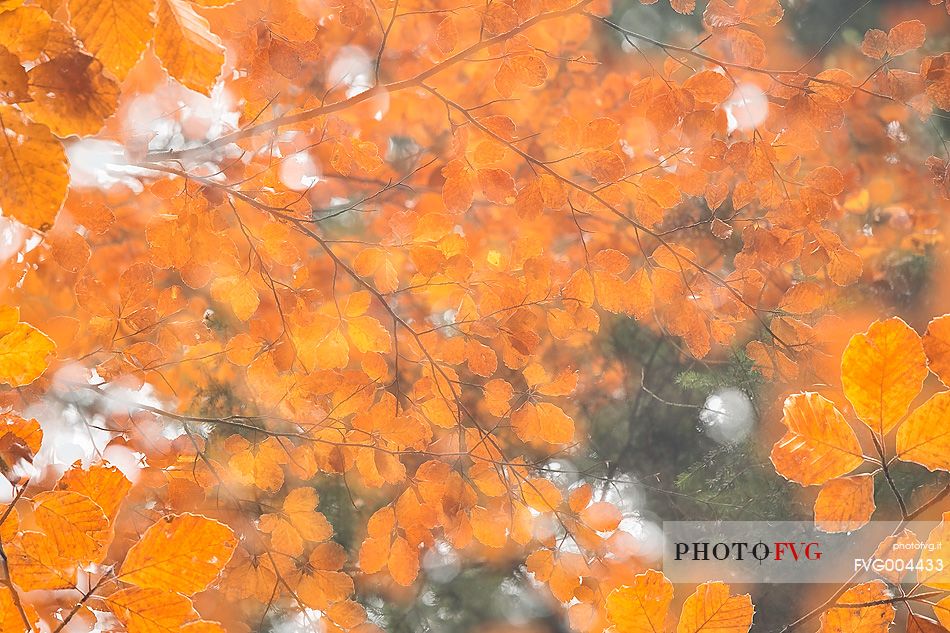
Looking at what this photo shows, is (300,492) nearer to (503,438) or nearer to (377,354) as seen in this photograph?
(377,354)

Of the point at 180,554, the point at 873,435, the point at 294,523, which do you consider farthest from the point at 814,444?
the point at 294,523

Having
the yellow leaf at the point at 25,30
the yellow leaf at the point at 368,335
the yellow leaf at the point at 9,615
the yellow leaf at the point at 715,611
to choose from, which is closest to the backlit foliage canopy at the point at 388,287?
the yellow leaf at the point at 368,335

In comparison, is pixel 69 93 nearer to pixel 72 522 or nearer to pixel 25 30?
pixel 25 30

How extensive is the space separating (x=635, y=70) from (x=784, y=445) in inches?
33.7

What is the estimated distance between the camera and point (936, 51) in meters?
1.03

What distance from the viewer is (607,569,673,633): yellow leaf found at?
42 cm

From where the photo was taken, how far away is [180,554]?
0.32 meters

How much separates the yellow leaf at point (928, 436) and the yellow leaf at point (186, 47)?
37 centimetres

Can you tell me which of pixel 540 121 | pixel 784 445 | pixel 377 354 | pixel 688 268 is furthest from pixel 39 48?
pixel 540 121

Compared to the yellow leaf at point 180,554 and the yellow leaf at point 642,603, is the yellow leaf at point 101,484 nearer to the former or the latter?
the yellow leaf at point 180,554

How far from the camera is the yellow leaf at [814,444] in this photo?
0.38 meters

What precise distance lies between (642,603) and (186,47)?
0.38 m

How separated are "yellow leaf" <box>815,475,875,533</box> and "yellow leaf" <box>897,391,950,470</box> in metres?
0.06

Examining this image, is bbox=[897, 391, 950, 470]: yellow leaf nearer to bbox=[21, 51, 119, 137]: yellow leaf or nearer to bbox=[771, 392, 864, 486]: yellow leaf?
bbox=[771, 392, 864, 486]: yellow leaf
